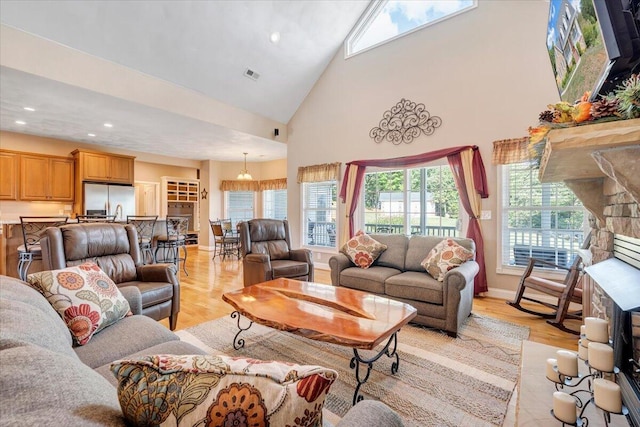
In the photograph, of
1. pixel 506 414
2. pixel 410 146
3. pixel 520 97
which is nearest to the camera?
pixel 506 414

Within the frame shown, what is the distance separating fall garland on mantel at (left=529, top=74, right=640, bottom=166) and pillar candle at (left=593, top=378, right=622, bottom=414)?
1165 millimetres

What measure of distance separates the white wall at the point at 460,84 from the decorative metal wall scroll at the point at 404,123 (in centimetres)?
9

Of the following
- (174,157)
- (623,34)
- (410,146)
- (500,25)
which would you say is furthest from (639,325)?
(174,157)

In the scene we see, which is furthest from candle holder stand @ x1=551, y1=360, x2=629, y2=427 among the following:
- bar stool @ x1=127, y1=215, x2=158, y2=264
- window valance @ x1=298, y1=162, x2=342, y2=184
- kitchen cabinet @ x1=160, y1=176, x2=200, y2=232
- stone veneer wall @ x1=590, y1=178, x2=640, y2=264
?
kitchen cabinet @ x1=160, y1=176, x2=200, y2=232

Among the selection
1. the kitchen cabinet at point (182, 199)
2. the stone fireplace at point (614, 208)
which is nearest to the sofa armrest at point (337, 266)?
the stone fireplace at point (614, 208)

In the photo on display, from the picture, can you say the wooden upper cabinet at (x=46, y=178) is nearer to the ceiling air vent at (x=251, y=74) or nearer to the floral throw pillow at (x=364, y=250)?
the ceiling air vent at (x=251, y=74)

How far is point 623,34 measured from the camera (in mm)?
1220

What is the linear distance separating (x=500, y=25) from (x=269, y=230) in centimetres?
438

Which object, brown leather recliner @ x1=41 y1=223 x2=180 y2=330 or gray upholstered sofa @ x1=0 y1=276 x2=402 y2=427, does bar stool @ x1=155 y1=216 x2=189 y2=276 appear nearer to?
brown leather recliner @ x1=41 y1=223 x2=180 y2=330

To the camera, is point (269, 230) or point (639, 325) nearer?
point (639, 325)

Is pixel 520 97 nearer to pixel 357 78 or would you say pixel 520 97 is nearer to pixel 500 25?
pixel 500 25

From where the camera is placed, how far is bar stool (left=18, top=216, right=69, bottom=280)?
3.55 metres

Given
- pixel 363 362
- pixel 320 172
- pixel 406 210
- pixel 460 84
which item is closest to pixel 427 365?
pixel 363 362

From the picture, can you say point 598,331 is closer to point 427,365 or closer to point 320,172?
point 427,365
